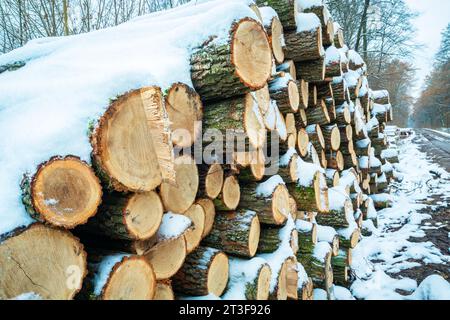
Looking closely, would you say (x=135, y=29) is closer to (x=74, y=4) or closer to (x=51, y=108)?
(x=51, y=108)

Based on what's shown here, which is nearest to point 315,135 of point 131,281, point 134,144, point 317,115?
point 317,115

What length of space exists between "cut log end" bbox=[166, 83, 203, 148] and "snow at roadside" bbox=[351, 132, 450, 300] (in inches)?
96.2

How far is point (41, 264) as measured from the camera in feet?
3.68

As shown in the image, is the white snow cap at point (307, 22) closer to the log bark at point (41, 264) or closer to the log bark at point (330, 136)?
the log bark at point (330, 136)

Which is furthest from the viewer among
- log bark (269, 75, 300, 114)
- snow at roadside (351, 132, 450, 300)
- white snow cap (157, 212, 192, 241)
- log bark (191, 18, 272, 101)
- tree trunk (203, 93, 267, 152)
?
snow at roadside (351, 132, 450, 300)

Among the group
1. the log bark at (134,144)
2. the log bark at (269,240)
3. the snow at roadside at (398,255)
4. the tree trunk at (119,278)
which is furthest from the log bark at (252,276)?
the snow at roadside at (398,255)

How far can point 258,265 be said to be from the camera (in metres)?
2.16

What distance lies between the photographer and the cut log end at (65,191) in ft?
3.55

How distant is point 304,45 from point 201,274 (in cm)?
258

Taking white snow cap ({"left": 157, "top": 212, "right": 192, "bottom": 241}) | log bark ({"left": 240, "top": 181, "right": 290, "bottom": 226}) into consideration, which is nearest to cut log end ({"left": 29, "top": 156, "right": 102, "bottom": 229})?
white snow cap ({"left": 157, "top": 212, "right": 192, "bottom": 241})

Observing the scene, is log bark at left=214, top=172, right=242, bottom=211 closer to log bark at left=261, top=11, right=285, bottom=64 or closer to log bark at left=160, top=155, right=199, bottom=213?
log bark at left=160, top=155, right=199, bottom=213

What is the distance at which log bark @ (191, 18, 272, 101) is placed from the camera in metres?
1.82

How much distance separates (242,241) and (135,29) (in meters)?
1.90
